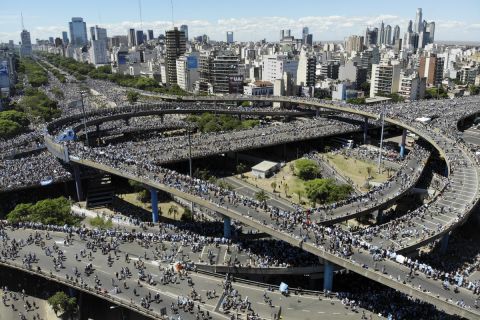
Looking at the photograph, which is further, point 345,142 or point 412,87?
point 412,87

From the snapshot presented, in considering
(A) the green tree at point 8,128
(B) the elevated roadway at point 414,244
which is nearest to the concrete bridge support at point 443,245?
(B) the elevated roadway at point 414,244

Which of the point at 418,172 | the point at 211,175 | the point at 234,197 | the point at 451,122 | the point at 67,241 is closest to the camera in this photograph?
the point at 67,241

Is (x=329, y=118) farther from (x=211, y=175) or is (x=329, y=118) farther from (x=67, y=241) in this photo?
(x=67, y=241)

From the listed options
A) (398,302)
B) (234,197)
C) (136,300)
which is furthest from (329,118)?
(136,300)

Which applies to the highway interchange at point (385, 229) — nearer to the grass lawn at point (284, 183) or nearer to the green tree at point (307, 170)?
the grass lawn at point (284, 183)

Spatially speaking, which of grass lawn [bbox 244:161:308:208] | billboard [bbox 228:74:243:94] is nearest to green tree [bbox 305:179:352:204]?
grass lawn [bbox 244:161:308:208]

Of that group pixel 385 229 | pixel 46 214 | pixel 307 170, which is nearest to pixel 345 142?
pixel 307 170

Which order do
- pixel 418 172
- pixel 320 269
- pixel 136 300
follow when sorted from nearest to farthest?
1. pixel 136 300
2. pixel 320 269
3. pixel 418 172

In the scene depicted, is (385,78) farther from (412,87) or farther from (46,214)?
(46,214)
